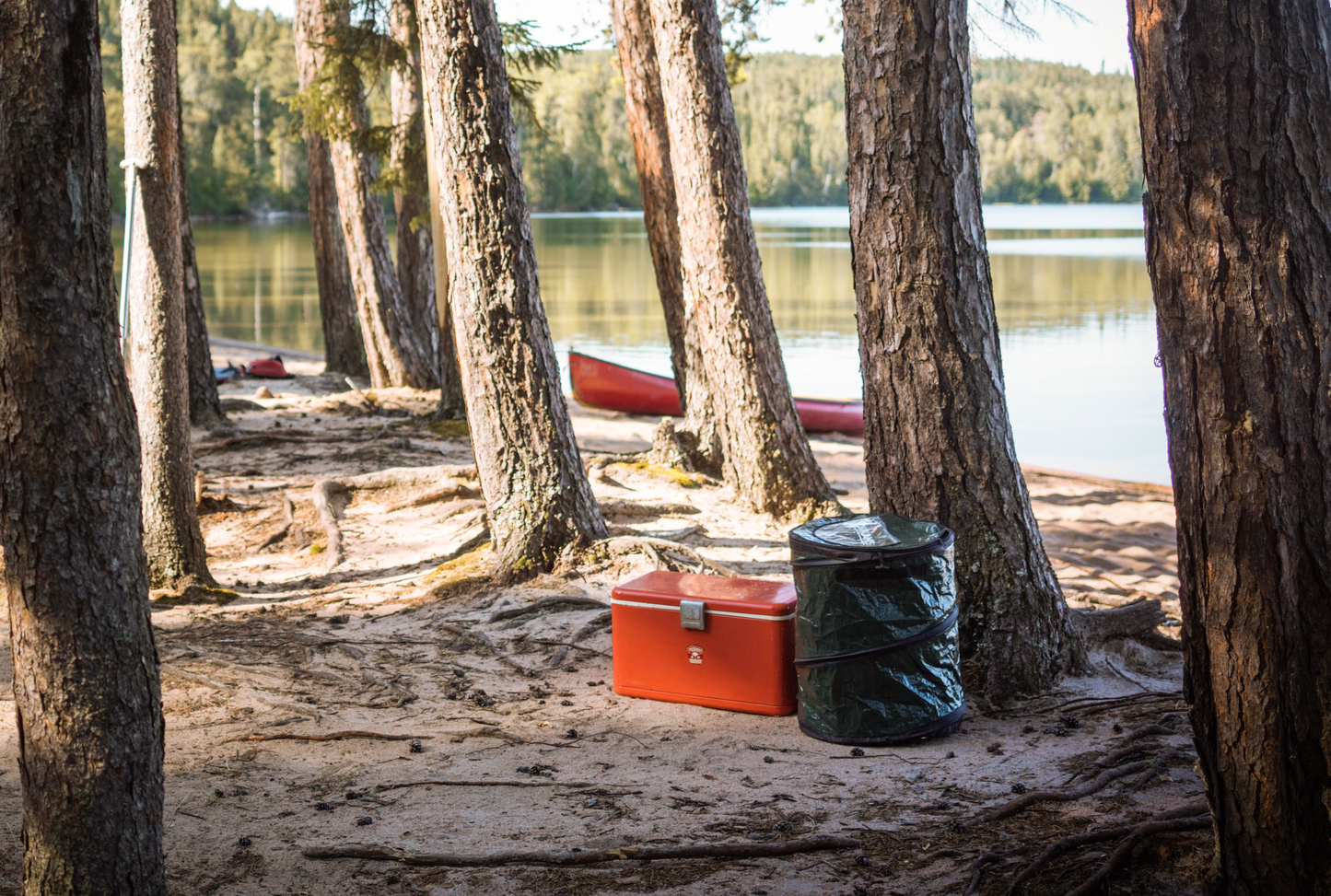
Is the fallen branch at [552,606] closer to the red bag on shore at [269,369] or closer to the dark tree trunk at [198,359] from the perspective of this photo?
the dark tree trunk at [198,359]

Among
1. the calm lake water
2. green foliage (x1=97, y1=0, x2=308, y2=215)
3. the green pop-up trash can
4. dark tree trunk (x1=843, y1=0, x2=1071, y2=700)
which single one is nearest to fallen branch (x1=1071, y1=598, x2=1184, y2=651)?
dark tree trunk (x1=843, y1=0, x2=1071, y2=700)

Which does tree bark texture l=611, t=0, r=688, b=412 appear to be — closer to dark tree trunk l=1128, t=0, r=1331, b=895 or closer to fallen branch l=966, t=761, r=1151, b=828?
fallen branch l=966, t=761, r=1151, b=828

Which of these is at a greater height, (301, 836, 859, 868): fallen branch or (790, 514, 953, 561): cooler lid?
(790, 514, 953, 561): cooler lid

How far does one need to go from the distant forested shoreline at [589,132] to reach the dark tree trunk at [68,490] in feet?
252

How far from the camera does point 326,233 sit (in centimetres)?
1401

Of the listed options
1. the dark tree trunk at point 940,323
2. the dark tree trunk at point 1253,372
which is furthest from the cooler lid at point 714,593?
the dark tree trunk at point 1253,372

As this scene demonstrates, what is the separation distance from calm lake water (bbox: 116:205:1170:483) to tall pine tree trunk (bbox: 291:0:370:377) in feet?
17.6

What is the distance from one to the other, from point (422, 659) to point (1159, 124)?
3844mm

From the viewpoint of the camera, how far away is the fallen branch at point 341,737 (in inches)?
160

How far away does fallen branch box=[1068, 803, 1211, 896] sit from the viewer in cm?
272

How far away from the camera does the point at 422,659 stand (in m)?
5.12

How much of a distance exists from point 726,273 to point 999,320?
65.6 ft

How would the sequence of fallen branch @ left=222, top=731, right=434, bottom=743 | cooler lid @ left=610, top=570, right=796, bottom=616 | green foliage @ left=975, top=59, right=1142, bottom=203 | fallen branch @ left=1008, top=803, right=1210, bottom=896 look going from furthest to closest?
green foliage @ left=975, top=59, right=1142, bottom=203 → cooler lid @ left=610, top=570, right=796, bottom=616 → fallen branch @ left=222, top=731, right=434, bottom=743 → fallen branch @ left=1008, top=803, right=1210, bottom=896

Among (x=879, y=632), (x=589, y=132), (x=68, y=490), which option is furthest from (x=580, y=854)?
(x=589, y=132)
